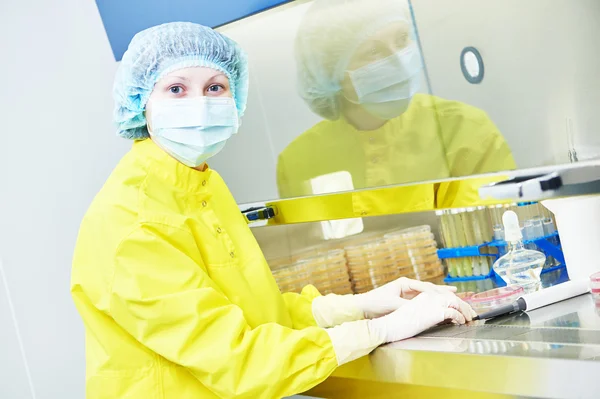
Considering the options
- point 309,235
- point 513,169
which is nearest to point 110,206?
point 513,169

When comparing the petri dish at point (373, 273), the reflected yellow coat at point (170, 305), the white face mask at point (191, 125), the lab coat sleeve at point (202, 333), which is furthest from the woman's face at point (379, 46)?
the lab coat sleeve at point (202, 333)

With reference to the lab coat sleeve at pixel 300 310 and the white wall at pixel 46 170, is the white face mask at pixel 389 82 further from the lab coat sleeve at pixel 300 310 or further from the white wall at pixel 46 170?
the white wall at pixel 46 170

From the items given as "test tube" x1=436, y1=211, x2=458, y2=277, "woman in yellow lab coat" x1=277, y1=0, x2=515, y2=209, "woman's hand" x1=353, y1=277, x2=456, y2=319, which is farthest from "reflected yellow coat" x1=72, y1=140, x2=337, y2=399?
"test tube" x1=436, y1=211, x2=458, y2=277

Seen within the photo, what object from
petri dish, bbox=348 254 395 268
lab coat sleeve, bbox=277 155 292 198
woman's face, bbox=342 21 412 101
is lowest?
A: petri dish, bbox=348 254 395 268

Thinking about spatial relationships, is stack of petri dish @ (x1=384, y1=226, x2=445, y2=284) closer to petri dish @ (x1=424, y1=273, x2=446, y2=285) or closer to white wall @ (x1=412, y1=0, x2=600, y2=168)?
petri dish @ (x1=424, y1=273, x2=446, y2=285)

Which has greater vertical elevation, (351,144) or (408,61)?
(408,61)

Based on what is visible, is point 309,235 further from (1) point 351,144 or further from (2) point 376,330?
(2) point 376,330

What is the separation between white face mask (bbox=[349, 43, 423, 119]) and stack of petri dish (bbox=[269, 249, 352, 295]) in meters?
0.63

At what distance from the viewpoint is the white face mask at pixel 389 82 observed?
1689 millimetres

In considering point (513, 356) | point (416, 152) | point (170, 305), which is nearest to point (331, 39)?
point (416, 152)

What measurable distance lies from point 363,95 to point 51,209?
101cm

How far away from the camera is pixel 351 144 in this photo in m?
1.94

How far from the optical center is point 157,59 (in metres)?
1.54

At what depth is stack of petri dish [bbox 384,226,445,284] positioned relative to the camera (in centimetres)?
217
